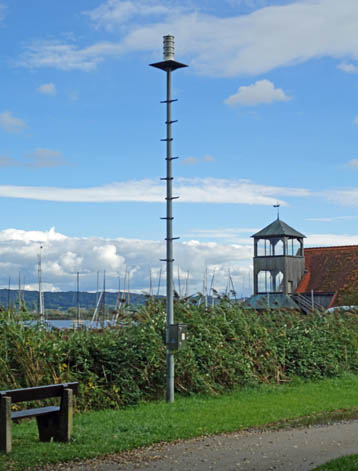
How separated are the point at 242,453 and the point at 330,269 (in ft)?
145

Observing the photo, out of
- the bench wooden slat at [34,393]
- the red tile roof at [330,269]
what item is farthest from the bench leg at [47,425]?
the red tile roof at [330,269]

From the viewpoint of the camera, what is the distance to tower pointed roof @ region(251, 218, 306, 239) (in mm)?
50094

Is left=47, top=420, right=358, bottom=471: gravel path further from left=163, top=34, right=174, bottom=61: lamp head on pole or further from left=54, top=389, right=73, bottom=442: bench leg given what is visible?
left=163, top=34, right=174, bottom=61: lamp head on pole

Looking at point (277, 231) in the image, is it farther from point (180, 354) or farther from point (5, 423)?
point (5, 423)

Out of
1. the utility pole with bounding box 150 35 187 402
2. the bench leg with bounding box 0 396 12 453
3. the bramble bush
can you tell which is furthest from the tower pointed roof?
the bench leg with bounding box 0 396 12 453

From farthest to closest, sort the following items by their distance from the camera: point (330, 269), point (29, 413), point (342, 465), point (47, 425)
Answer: point (330, 269) < point (47, 425) < point (29, 413) < point (342, 465)

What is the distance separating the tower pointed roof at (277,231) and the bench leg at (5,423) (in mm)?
41610

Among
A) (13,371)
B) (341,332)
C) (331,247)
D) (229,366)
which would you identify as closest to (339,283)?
(331,247)

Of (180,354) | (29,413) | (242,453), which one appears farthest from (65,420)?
(180,354)

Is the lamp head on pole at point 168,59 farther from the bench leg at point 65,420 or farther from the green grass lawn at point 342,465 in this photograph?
the green grass lawn at point 342,465

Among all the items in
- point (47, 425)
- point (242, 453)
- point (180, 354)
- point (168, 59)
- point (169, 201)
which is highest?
point (168, 59)

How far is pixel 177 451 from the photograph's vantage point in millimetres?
9422

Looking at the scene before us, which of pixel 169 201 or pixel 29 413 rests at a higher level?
pixel 169 201

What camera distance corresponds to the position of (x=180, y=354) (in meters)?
14.5
